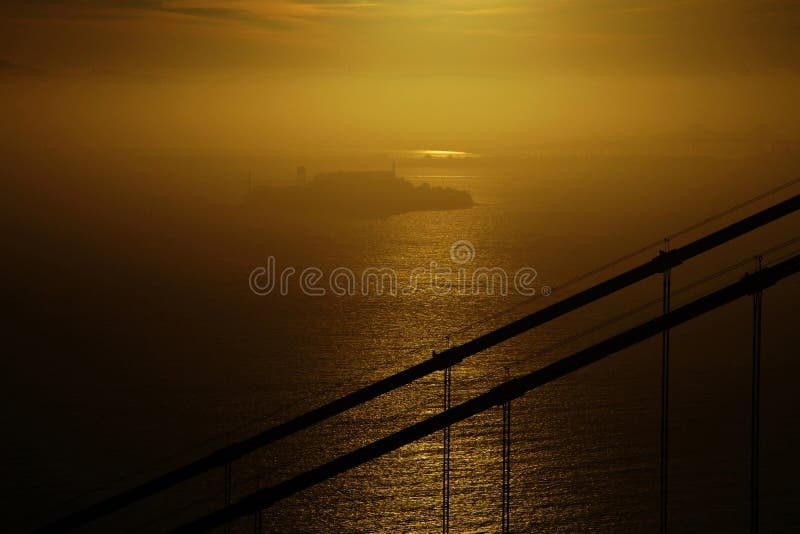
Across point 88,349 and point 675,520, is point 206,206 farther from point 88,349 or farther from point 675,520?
point 675,520

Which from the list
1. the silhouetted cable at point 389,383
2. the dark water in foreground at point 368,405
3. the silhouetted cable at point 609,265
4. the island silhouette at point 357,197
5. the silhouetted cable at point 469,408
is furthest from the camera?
the island silhouette at point 357,197

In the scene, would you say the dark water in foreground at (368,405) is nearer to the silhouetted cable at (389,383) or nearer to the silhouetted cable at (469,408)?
the silhouetted cable at (389,383)

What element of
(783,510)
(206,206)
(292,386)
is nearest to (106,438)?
(292,386)

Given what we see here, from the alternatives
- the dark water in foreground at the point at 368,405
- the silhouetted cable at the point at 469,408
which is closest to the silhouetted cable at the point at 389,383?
the silhouetted cable at the point at 469,408

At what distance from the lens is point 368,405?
48031mm

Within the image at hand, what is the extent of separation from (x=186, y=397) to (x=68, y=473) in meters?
10.5

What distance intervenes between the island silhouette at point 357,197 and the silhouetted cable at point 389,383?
442ft

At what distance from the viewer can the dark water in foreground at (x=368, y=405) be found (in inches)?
1412

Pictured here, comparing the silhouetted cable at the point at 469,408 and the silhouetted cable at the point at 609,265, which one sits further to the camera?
the silhouetted cable at the point at 609,265

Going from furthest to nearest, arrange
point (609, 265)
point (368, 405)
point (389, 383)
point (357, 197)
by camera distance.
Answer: point (357, 197) → point (368, 405) → point (609, 265) → point (389, 383)

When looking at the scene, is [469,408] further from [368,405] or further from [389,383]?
[368,405]

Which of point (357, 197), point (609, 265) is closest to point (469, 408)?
point (609, 265)

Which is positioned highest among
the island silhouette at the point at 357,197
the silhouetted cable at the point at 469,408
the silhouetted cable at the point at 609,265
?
the island silhouette at the point at 357,197

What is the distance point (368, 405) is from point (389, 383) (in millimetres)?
30940
